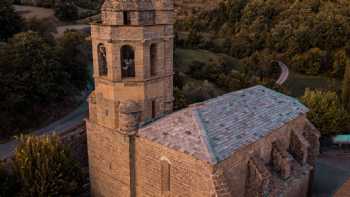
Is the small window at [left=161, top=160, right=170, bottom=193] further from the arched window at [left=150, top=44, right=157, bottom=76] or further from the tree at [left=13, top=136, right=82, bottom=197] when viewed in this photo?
the tree at [left=13, top=136, right=82, bottom=197]

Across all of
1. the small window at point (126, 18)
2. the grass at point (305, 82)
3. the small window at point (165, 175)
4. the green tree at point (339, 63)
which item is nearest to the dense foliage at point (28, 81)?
the small window at point (126, 18)

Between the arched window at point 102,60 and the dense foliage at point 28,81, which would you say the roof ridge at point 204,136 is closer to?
the arched window at point 102,60

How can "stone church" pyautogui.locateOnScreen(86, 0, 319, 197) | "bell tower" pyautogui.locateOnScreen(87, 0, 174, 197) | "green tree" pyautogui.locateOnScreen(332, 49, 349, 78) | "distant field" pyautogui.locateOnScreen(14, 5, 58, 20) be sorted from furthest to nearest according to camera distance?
1. "distant field" pyautogui.locateOnScreen(14, 5, 58, 20)
2. "green tree" pyautogui.locateOnScreen(332, 49, 349, 78)
3. "bell tower" pyautogui.locateOnScreen(87, 0, 174, 197)
4. "stone church" pyautogui.locateOnScreen(86, 0, 319, 197)

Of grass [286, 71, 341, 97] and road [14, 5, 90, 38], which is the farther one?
road [14, 5, 90, 38]

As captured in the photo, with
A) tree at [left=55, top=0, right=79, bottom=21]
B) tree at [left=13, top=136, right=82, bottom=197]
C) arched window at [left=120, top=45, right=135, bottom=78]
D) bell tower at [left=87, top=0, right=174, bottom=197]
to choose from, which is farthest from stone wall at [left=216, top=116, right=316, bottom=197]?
tree at [left=55, top=0, right=79, bottom=21]

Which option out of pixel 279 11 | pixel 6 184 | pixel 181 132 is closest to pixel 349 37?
pixel 279 11

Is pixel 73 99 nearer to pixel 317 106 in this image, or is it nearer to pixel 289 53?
pixel 317 106
